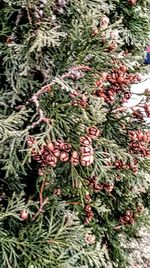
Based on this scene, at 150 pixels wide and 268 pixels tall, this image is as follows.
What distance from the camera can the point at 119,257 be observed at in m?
3.76

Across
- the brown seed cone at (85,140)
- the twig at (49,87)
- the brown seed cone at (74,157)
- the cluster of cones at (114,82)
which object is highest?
the twig at (49,87)

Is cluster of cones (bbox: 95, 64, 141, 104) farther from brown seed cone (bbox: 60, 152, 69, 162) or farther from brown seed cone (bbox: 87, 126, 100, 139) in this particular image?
brown seed cone (bbox: 60, 152, 69, 162)

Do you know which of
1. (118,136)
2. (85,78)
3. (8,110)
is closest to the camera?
(85,78)

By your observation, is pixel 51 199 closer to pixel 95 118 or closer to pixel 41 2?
pixel 95 118

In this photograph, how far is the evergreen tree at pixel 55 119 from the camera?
7.70 feet

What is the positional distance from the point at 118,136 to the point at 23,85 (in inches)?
32.8

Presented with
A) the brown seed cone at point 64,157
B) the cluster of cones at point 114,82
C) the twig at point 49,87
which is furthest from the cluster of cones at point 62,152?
the cluster of cones at point 114,82

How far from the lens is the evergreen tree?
7.70ft

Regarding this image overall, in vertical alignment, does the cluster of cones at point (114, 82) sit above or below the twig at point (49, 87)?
below

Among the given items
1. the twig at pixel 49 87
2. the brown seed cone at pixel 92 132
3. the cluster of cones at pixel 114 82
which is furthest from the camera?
the cluster of cones at pixel 114 82

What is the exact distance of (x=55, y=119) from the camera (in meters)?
2.42

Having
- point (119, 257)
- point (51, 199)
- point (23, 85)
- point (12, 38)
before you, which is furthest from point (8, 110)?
point (119, 257)

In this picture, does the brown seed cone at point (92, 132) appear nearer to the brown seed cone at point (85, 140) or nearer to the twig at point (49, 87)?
the brown seed cone at point (85, 140)

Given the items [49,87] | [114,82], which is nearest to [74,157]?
[49,87]
